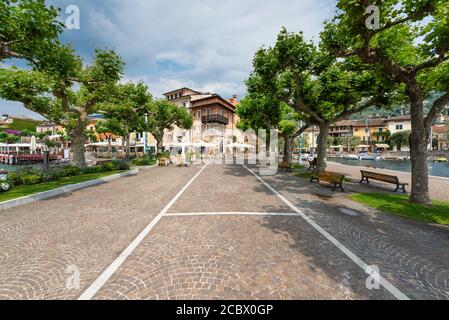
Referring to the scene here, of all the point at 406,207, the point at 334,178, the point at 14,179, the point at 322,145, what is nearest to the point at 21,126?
the point at 14,179

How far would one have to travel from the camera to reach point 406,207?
7.08 m

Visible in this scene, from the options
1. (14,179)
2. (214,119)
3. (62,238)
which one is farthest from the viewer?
(214,119)

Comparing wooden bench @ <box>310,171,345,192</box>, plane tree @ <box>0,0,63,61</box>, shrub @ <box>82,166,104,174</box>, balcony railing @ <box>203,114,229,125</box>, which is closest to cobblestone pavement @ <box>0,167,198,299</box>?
plane tree @ <box>0,0,63,61</box>

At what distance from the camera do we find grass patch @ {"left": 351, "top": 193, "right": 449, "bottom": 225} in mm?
6121

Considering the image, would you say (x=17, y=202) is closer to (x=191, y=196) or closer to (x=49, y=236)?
(x=49, y=236)

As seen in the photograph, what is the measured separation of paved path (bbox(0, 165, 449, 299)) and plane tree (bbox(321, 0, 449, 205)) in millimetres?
3971

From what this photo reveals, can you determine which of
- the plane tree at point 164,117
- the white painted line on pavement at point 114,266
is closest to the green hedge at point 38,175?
the white painted line on pavement at point 114,266

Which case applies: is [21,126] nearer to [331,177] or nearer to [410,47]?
[331,177]

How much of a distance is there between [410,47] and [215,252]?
1358 centimetres

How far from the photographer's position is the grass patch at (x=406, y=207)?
20.1 feet

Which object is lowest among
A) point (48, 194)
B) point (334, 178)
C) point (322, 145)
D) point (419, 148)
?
point (48, 194)

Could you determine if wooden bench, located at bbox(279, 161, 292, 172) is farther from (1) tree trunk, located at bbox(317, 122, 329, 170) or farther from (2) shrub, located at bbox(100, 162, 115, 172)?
(2) shrub, located at bbox(100, 162, 115, 172)

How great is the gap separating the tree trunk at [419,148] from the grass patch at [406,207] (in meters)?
0.47
